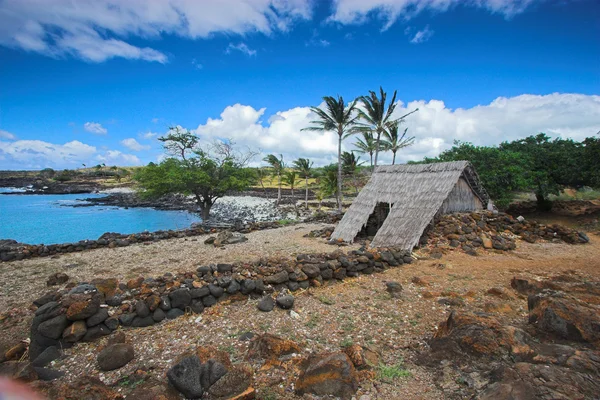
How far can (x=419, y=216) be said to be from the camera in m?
11.5

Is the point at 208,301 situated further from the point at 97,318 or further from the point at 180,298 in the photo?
the point at 97,318

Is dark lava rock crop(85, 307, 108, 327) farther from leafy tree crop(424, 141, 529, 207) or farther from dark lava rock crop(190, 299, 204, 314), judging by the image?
leafy tree crop(424, 141, 529, 207)

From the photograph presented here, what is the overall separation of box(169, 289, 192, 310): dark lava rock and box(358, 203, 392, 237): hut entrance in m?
10.0

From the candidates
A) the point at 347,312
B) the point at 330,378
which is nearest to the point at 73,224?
the point at 347,312

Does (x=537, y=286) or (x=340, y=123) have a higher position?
(x=340, y=123)

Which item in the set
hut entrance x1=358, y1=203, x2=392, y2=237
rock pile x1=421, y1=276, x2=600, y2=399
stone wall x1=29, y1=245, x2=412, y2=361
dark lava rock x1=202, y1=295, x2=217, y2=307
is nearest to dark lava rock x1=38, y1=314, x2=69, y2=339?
stone wall x1=29, y1=245, x2=412, y2=361

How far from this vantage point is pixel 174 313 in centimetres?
602

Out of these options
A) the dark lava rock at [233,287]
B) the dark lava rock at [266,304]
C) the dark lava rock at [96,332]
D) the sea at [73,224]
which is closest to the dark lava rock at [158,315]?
the dark lava rock at [96,332]

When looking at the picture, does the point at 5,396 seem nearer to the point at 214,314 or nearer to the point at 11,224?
the point at 214,314

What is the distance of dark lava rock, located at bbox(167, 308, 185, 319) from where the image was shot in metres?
5.98

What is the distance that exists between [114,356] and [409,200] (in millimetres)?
11145

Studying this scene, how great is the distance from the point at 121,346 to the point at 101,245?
10632 millimetres

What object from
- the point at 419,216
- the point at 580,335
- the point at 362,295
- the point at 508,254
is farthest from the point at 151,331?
the point at 508,254

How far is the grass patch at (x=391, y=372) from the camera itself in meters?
3.96
